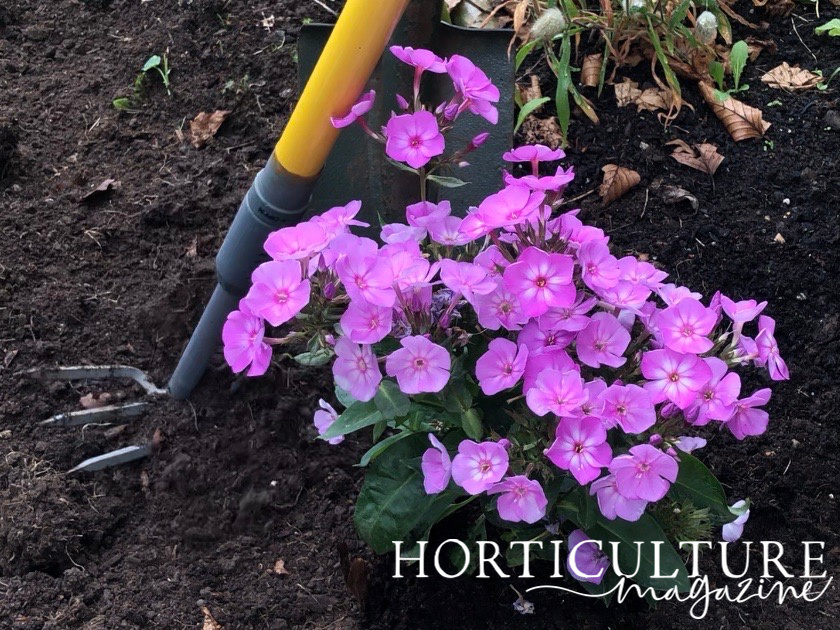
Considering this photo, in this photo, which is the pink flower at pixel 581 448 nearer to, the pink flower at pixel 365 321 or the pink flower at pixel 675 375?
the pink flower at pixel 675 375

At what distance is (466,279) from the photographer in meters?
1.15

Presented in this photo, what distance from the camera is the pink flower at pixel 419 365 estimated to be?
1121 mm

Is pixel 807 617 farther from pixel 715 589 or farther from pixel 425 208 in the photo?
pixel 425 208

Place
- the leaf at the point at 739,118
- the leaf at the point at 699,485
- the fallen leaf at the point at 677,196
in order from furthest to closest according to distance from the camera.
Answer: the leaf at the point at 739,118
the fallen leaf at the point at 677,196
the leaf at the point at 699,485

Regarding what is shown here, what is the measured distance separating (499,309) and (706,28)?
1.56 m

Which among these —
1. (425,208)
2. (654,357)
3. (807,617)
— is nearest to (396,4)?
(425,208)

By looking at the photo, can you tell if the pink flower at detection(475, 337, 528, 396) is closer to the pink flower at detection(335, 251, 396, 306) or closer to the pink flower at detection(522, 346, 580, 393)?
the pink flower at detection(522, 346, 580, 393)

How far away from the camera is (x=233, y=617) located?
1570mm

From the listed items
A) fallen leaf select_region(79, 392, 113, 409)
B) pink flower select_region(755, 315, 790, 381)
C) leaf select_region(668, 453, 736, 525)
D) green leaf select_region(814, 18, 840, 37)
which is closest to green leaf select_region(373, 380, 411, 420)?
leaf select_region(668, 453, 736, 525)

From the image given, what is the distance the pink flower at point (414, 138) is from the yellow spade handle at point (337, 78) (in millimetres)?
187

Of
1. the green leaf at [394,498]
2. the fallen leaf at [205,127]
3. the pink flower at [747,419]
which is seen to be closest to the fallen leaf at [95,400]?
the fallen leaf at [205,127]

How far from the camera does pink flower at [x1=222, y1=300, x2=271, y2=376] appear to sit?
1.17 metres

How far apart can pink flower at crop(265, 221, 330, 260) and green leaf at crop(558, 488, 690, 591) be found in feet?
1.90

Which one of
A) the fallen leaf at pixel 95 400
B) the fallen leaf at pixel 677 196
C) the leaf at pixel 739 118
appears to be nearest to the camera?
the fallen leaf at pixel 95 400
